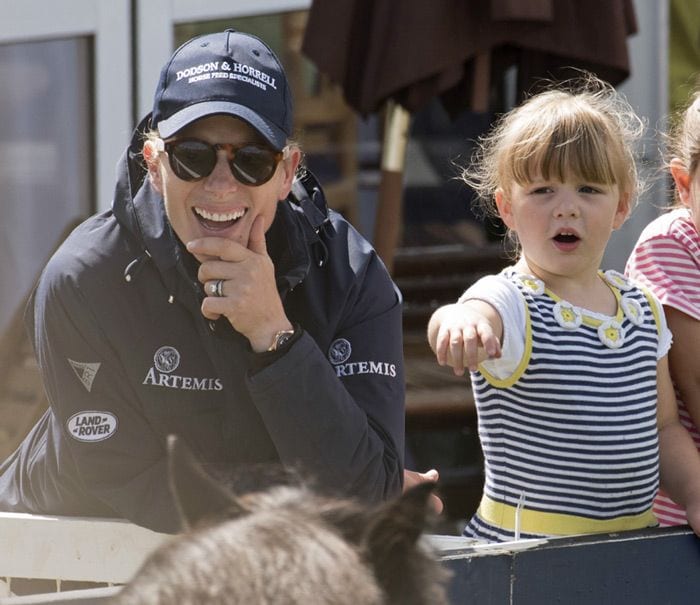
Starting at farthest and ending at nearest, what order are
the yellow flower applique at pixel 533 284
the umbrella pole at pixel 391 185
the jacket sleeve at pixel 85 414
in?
1. the umbrella pole at pixel 391 185
2. the yellow flower applique at pixel 533 284
3. the jacket sleeve at pixel 85 414

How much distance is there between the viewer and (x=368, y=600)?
73 centimetres

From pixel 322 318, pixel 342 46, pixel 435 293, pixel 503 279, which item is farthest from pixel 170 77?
pixel 435 293

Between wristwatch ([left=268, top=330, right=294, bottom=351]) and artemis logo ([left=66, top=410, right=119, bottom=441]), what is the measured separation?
33cm

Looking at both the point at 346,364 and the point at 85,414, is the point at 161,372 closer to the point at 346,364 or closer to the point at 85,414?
the point at 85,414

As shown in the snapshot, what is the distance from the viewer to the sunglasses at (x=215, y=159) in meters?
1.91

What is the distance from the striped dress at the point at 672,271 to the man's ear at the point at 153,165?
3.31ft

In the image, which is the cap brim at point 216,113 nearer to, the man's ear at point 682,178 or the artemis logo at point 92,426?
the artemis logo at point 92,426

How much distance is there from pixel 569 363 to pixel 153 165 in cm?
81

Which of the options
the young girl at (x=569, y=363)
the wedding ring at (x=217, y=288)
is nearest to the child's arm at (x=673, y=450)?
the young girl at (x=569, y=363)

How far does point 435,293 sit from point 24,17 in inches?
86.7

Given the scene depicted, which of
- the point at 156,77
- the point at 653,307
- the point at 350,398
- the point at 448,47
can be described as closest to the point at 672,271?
the point at 653,307

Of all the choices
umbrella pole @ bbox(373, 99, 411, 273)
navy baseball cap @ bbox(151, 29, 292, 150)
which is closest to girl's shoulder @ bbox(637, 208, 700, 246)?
navy baseball cap @ bbox(151, 29, 292, 150)

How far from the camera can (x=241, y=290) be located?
1.89m

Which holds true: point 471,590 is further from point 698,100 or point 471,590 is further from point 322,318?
point 698,100
